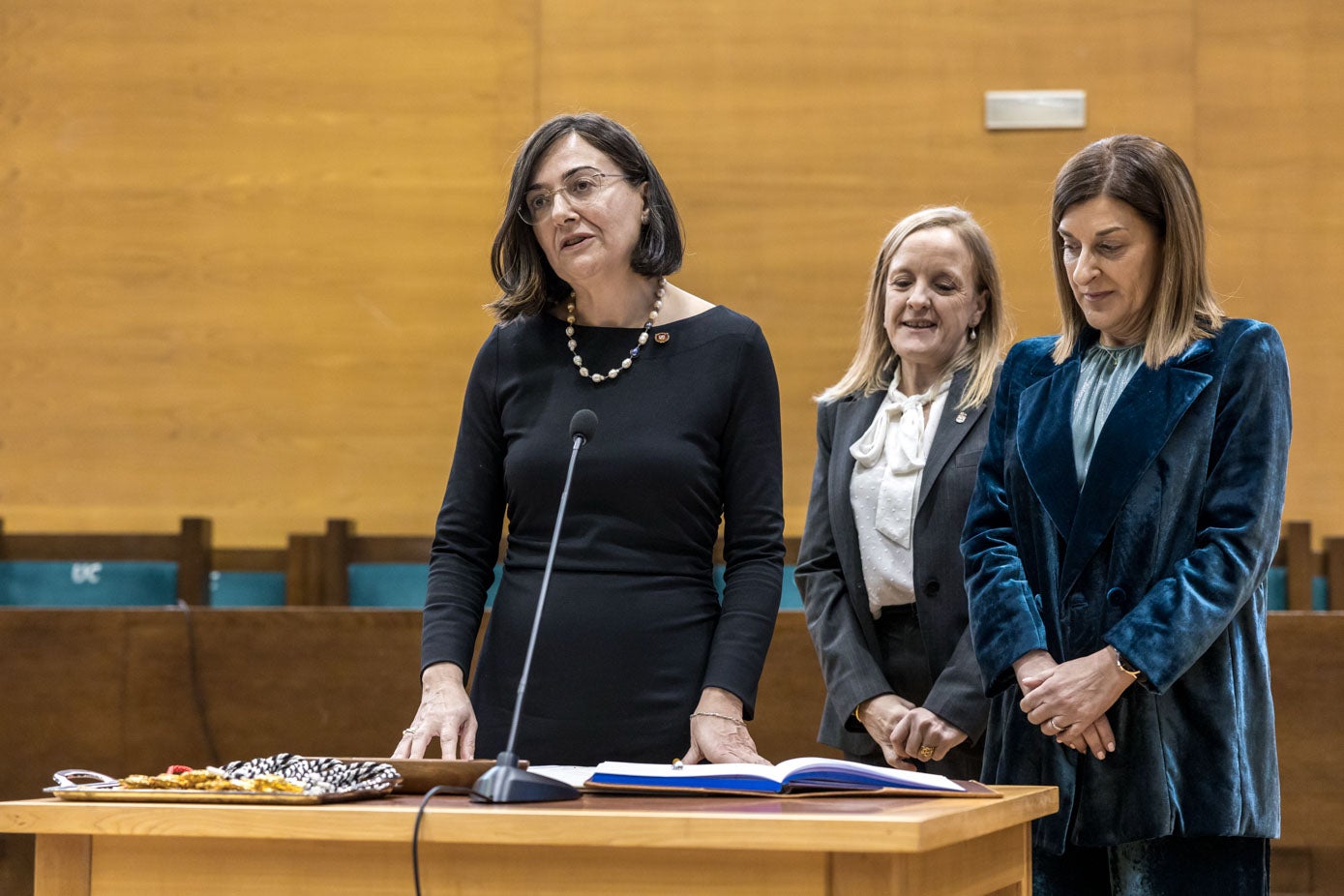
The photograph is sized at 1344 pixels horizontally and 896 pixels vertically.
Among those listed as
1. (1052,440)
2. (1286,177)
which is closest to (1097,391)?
(1052,440)

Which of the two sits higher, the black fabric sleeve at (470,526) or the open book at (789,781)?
the black fabric sleeve at (470,526)

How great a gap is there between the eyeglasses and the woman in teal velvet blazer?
563 millimetres

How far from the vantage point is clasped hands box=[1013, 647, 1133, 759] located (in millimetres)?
1474

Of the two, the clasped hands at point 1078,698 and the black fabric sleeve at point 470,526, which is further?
the black fabric sleeve at point 470,526

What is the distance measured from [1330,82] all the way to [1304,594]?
169cm

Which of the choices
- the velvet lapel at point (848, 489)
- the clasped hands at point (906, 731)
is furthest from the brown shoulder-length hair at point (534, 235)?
the clasped hands at point (906, 731)

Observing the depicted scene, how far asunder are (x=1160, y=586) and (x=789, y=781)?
544mm

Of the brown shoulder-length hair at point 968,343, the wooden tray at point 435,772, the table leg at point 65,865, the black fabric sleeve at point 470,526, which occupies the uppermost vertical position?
the brown shoulder-length hair at point 968,343

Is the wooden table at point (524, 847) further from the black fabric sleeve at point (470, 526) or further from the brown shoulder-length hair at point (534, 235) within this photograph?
the brown shoulder-length hair at point (534, 235)

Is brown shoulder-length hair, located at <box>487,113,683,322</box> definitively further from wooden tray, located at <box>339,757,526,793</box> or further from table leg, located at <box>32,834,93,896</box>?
table leg, located at <box>32,834,93,896</box>

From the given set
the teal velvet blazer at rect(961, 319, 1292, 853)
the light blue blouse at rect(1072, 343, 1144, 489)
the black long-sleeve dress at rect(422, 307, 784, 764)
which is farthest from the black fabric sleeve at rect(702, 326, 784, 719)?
the light blue blouse at rect(1072, 343, 1144, 489)

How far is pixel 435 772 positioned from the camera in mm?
1238

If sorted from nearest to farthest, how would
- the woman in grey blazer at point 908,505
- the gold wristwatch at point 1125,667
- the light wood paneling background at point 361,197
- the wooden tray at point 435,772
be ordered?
the wooden tray at point 435,772 < the gold wristwatch at point 1125,667 < the woman in grey blazer at point 908,505 < the light wood paneling background at point 361,197

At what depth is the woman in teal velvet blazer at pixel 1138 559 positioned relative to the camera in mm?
1465
